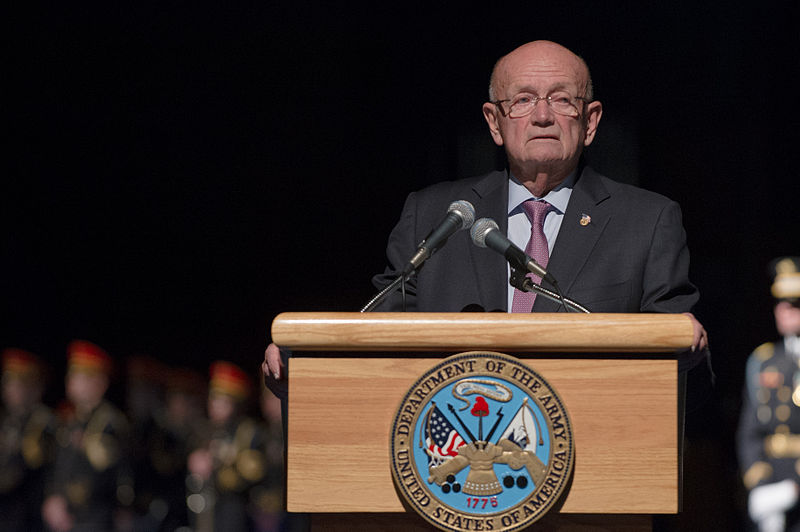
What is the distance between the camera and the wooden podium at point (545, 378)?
1438 millimetres

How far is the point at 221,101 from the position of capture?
646 centimetres

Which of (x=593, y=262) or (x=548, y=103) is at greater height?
(x=548, y=103)

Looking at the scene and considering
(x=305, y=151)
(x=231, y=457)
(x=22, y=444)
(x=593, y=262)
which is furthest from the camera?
(x=305, y=151)

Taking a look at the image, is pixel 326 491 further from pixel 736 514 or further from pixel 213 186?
pixel 213 186

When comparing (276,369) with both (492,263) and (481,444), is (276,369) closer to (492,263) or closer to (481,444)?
(481,444)

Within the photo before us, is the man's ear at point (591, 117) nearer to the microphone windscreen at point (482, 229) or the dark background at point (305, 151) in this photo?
the microphone windscreen at point (482, 229)

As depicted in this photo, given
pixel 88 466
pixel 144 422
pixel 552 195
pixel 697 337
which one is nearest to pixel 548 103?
pixel 552 195

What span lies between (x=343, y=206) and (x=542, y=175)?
168 inches

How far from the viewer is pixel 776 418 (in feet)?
15.0

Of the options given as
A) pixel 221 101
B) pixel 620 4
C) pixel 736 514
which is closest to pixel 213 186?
pixel 221 101

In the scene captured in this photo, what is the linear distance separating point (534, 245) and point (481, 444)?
1.82 feet

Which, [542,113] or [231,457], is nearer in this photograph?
[542,113]

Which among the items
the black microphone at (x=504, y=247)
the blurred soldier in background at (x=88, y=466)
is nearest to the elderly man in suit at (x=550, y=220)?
the black microphone at (x=504, y=247)

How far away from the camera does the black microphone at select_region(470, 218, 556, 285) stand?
1.59 m
